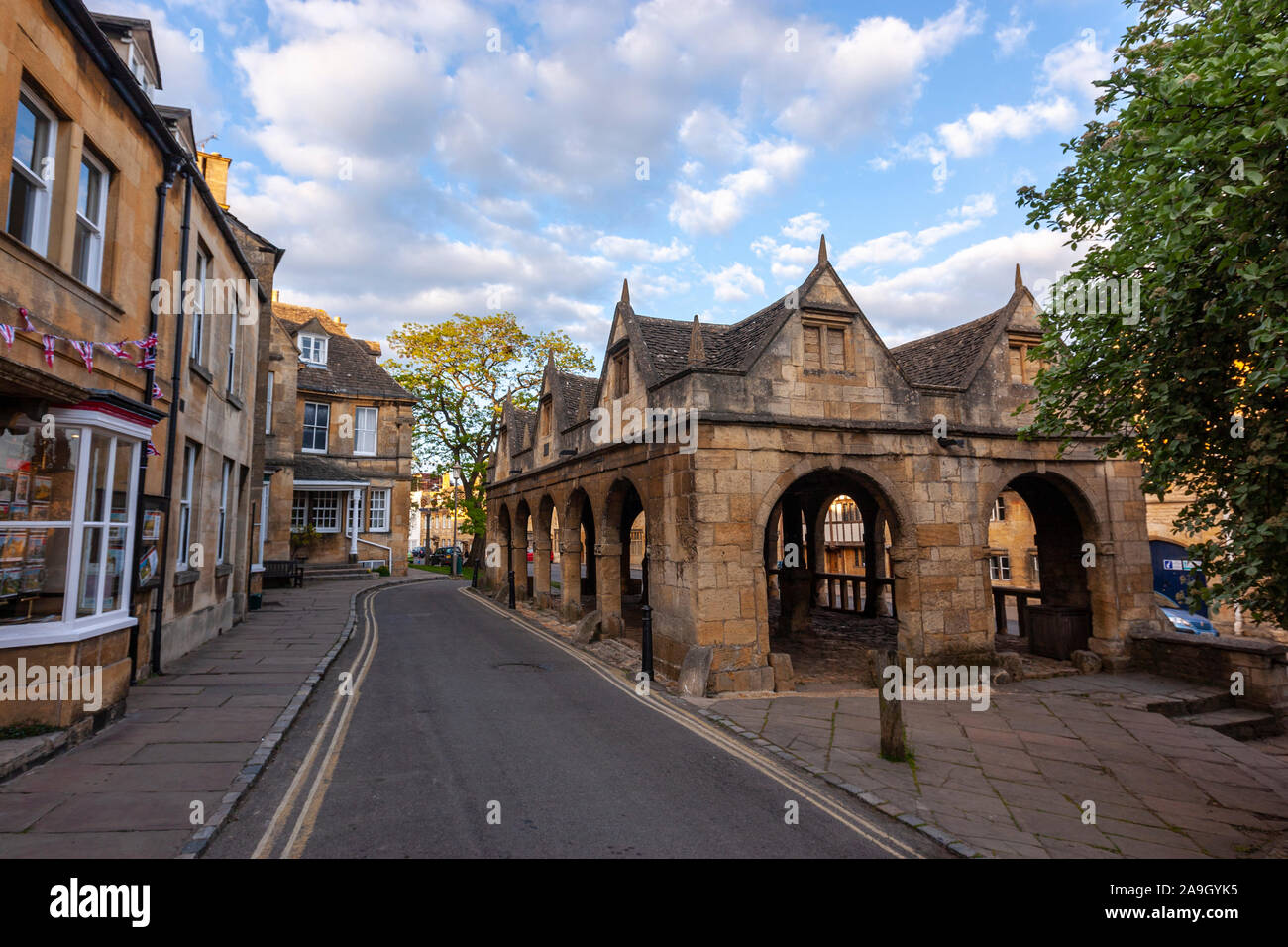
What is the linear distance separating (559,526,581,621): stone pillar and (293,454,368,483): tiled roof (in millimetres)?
17090

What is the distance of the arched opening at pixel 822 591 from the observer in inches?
504

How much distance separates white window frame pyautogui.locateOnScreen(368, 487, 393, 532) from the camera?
32.2m

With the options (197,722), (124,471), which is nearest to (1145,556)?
(197,722)

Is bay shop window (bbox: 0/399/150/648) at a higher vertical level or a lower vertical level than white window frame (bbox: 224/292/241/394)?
lower

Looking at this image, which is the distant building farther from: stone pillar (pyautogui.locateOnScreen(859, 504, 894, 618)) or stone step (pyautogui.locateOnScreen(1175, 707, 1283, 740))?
stone step (pyautogui.locateOnScreen(1175, 707, 1283, 740))

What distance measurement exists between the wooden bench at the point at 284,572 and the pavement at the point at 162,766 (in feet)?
46.9

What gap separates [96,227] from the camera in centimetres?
835

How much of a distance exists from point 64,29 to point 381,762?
8.84 metres

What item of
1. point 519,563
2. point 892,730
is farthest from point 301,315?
point 892,730

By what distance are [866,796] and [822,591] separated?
18.2 metres

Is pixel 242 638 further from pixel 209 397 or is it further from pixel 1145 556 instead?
pixel 1145 556

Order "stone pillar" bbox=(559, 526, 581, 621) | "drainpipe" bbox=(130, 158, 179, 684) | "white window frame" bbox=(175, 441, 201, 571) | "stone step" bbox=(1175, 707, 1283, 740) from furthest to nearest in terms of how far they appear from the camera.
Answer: "stone pillar" bbox=(559, 526, 581, 621), "white window frame" bbox=(175, 441, 201, 571), "stone step" bbox=(1175, 707, 1283, 740), "drainpipe" bbox=(130, 158, 179, 684)

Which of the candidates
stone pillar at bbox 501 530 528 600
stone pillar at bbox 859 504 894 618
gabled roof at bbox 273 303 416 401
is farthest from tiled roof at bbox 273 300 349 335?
stone pillar at bbox 859 504 894 618

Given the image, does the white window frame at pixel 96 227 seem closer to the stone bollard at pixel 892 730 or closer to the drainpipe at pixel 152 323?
the drainpipe at pixel 152 323
